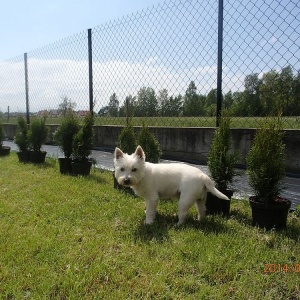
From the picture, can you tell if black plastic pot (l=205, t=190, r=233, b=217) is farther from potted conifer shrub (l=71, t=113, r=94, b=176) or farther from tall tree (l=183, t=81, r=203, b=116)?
tall tree (l=183, t=81, r=203, b=116)

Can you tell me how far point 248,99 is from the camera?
6117 mm

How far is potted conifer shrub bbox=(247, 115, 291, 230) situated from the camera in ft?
11.1

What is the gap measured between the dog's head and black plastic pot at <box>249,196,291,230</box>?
1417mm

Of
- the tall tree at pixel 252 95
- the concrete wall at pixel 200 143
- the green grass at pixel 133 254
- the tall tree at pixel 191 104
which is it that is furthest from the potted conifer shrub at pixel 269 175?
the tall tree at pixel 191 104

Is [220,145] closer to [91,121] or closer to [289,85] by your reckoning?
[289,85]

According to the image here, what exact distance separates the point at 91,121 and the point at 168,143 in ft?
6.87

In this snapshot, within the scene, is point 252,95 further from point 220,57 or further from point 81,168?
point 81,168

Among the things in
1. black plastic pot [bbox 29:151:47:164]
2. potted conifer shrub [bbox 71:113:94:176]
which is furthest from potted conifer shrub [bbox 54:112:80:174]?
black plastic pot [bbox 29:151:47:164]

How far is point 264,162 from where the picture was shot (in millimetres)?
3475

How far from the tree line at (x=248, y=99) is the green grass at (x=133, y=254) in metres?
2.10

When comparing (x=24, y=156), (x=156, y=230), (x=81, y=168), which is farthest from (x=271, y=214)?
(x=24, y=156)

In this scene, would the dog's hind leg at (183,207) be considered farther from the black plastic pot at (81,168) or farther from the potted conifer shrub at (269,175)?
the black plastic pot at (81,168)

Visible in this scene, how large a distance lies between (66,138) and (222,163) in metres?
4.10

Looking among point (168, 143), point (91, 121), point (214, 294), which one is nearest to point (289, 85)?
point (168, 143)
